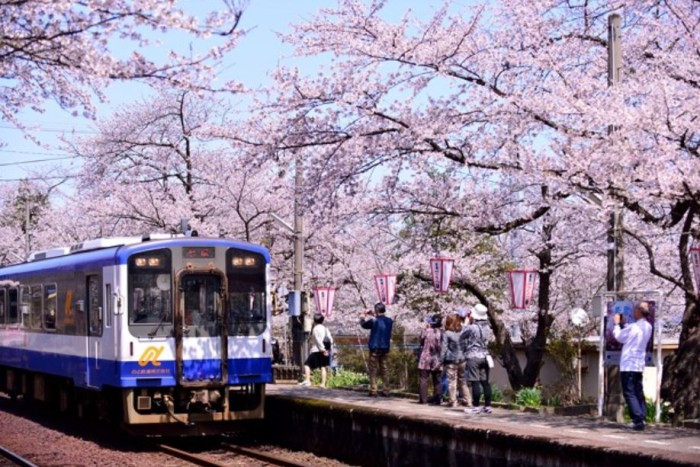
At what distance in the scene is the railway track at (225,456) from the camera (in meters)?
12.0

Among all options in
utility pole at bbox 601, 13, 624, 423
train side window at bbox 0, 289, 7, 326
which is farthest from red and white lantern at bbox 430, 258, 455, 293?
train side window at bbox 0, 289, 7, 326

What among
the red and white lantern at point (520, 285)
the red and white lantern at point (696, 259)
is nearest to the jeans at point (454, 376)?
the red and white lantern at point (520, 285)

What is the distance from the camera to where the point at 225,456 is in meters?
13.1

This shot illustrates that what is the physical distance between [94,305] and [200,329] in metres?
1.59

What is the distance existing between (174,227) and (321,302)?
6069mm

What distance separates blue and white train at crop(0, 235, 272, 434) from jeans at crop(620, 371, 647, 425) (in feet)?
16.3

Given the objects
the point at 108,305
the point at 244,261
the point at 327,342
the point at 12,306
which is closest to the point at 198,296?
the point at 244,261

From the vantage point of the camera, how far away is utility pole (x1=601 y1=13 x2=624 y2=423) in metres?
11.9

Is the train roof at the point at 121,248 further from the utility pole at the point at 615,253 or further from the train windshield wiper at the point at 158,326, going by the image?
the utility pole at the point at 615,253

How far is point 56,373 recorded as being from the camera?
15.6 m

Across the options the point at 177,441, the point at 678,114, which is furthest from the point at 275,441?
the point at 678,114

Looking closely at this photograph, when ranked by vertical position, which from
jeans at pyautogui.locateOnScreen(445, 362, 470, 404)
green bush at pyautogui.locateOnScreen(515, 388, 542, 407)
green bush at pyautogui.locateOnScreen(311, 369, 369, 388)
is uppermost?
jeans at pyautogui.locateOnScreen(445, 362, 470, 404)

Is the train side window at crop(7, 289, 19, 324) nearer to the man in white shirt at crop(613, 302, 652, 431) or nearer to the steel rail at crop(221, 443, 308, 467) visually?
the steel rail at crop(221, 443, 308, 467)

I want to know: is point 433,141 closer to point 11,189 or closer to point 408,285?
point 408,285
